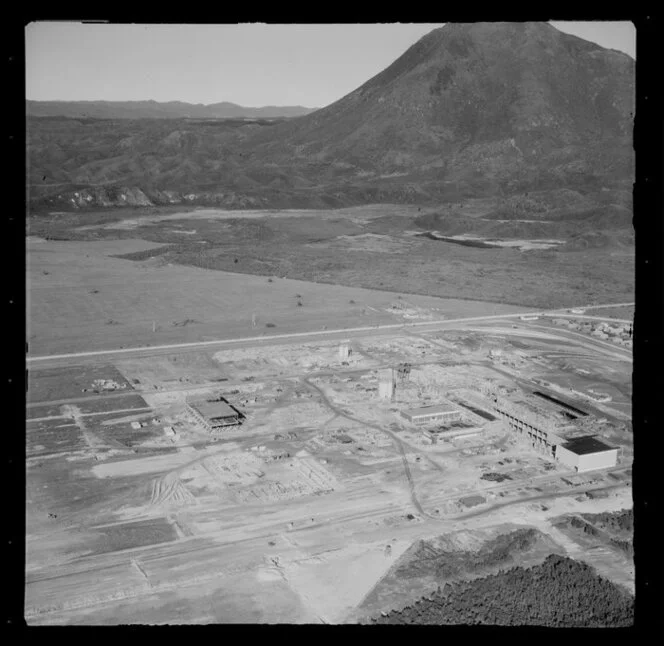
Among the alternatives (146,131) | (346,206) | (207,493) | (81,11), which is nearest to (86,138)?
(146,131)

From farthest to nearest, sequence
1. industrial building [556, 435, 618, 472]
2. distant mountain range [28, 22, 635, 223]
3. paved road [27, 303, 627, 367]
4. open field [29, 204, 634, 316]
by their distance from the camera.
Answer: distant mountain range [28, 22, 635, 223] < open field [29, 204, 634, 316] < paved road [27, 303, 627, 367] < industrial building [556, 435, 618, 472]

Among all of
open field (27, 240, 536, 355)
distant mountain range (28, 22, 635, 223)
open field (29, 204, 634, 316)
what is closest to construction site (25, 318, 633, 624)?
open field (27, 240, 536, 355)

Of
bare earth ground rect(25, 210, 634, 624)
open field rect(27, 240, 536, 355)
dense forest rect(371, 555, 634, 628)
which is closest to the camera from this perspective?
dense forest rect(371, 555, 634, 628)

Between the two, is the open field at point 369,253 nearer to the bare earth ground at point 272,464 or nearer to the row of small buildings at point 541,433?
the bare earth ground at point 272,464

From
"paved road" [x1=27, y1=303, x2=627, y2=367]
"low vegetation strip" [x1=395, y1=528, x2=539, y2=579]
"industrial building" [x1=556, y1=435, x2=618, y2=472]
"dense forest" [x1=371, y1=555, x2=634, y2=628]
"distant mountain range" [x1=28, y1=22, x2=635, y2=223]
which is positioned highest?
"distant mountain range" [x1=28, y1=22, x2=635, y2=223]

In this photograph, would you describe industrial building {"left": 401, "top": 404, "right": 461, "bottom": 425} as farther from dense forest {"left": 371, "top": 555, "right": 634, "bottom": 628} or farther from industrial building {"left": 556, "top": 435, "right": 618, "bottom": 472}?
dense forest {"left": 371, "top": 555, "right": 634, "bottom": 628}

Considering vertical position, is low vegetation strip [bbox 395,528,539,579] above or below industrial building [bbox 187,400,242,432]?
below

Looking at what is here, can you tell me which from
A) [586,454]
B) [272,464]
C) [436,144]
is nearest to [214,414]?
[272,464]
